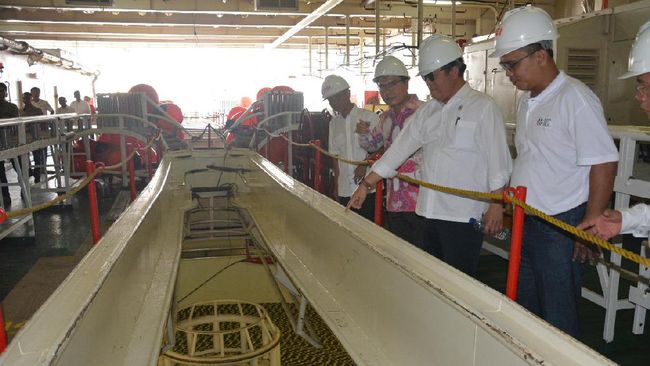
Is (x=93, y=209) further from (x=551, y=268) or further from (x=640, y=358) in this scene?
(x=640, y=358)

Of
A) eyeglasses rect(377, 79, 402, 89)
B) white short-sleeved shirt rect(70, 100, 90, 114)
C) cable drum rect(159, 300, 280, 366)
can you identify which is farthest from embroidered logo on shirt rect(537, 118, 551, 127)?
white short-sleeved shirt rect(70, 100, 90, 114)

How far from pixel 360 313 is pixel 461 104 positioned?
3.87 feet

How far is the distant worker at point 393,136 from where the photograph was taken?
3250 millimetres

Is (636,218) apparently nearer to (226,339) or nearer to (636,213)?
(636,213)

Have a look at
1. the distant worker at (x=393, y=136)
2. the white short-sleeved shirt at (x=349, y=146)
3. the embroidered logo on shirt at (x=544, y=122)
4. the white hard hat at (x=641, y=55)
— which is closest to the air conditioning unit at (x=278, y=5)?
the white short-sleeved shirt at (x=349, y=146)

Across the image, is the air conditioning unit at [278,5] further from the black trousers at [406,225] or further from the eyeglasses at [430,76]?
the eyeglasses at [430,76]

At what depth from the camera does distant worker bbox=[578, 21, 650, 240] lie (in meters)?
1.70

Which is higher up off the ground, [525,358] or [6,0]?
[6,0]

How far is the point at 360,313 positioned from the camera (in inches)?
95.4

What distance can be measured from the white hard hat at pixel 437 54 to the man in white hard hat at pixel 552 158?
0.40 meters

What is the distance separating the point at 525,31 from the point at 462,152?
26.6 inches

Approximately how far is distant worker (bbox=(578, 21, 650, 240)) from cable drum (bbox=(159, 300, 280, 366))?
57.6 inches

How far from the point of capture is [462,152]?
2592 mm

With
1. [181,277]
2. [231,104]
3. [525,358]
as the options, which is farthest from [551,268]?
[231,104]
